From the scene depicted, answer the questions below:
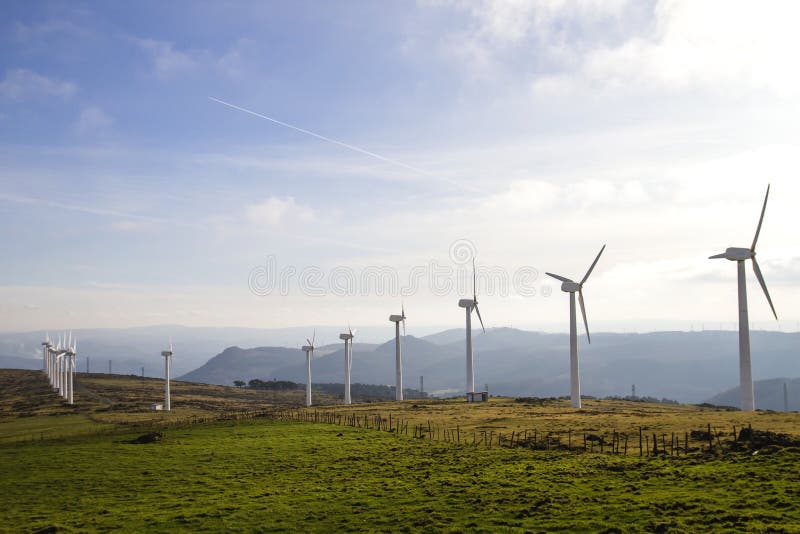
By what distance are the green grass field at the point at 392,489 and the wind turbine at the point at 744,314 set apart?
45.3m

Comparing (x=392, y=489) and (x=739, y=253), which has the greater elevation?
(x=739, y=253)

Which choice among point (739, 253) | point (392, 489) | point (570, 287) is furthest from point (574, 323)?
point (392, 489)

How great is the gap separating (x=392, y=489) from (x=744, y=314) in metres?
70.7

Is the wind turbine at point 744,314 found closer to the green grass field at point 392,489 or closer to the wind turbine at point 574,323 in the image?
the wind turbine at point 574,323

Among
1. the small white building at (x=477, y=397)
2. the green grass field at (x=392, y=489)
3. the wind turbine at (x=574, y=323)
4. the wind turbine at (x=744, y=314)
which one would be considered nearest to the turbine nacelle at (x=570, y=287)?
the wind turbine at (x=574, y=323)

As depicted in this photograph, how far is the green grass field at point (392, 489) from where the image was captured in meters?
40.3

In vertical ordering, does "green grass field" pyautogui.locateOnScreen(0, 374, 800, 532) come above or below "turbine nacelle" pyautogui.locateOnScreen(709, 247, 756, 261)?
below

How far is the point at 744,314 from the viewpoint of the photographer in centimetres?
9925

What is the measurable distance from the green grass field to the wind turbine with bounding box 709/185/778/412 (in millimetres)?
45333

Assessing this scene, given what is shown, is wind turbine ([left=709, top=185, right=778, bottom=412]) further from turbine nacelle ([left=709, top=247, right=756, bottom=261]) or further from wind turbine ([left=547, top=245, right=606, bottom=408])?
wind turbine ([left=547, top=245, right=606, bottom=408])

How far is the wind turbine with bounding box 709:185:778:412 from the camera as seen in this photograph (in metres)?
97.4

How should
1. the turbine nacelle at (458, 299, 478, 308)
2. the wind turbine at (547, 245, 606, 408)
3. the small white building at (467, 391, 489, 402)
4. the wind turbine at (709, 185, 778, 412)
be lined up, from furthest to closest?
1. the turbine nacelle at (458, 299, 478, 308)
2. the small white building at (467, 391, 489, 402)
3. the wind turbine at (547, 245, 606, 408)
4. the wind turbine at (709, 185, 778, 412)

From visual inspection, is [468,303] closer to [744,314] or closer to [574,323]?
[574,323]

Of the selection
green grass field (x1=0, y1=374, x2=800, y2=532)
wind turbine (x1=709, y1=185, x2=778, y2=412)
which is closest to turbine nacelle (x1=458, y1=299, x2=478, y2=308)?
wind turbine (x1=709, y1=185, x2=778, y2=412)
